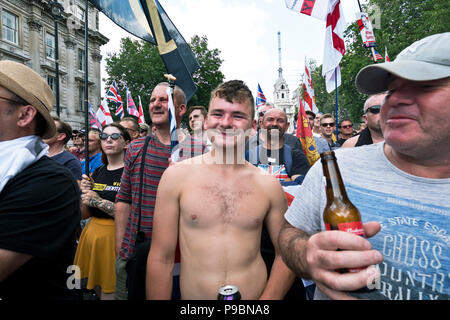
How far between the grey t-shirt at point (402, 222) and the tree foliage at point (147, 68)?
27.6m

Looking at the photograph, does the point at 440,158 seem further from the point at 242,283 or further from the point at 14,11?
the point at 14,11

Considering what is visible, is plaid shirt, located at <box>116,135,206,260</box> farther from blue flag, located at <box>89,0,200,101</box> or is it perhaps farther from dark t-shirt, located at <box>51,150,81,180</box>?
dark t-shirt, located at <box>51,150,81,180</box>

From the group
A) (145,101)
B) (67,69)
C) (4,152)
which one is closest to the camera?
(4,152)

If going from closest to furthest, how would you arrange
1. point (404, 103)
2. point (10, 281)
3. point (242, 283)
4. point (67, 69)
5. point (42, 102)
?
point (404, 103)
point (10, 281)
point (42, 102)
point (242, 283)
point (67, 69)

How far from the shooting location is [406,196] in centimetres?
133

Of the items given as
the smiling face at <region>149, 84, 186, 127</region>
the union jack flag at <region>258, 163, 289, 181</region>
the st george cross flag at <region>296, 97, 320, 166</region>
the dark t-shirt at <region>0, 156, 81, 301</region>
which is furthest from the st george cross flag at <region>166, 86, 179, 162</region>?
the st george cross flag at <region>296, 97, 320, 166</region>

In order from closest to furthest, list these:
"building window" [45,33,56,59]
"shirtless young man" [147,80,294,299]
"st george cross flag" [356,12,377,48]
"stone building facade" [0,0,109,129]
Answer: "shirtless young man" [147,80,294,299] < "st george cross flag" [356,12,377,48] < "stone building facade" [0,0,109,129] < "building window" [45,33,56,59]

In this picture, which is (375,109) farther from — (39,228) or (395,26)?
(395,26)

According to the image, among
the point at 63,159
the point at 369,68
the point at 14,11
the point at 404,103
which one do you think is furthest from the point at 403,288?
the point at 14,11

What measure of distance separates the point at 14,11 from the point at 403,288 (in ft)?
99.0

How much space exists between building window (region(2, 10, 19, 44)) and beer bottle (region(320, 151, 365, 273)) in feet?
93.2

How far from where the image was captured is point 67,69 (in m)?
27.0

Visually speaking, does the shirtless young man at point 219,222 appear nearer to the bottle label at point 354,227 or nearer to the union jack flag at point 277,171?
the union jack flag at point 277,171

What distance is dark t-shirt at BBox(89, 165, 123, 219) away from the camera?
3.79 m
